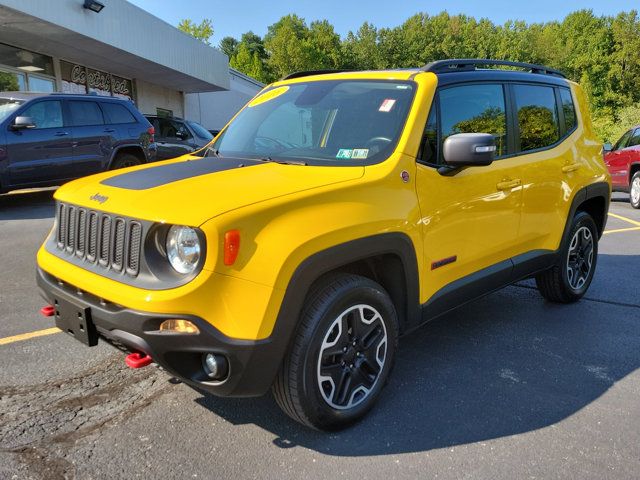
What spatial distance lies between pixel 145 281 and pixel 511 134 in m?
2.72

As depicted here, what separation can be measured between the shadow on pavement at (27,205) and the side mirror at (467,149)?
7117 millimetres

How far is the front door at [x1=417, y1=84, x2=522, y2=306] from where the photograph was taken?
316cm

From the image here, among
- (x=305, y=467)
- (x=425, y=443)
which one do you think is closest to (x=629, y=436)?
(x=425, y=443)

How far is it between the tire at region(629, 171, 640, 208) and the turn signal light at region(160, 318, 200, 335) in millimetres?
11838

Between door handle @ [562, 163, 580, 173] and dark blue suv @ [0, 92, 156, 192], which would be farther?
dark blue suv @ [0, 92, 156, 192]

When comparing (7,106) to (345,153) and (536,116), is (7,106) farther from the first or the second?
(536,116)

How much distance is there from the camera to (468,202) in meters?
3.36

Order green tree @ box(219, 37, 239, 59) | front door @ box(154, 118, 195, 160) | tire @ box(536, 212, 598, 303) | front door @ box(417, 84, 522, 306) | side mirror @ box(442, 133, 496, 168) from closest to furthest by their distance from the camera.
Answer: side mirror @ box(442, 133, 496, 168)
front door @ box(417, 84, 522, 306)
tire @ box(536, 212, 598, 303)
front door @ box(154, 118, 195, 160)
green tree @ box(219, 37, 239, 59)

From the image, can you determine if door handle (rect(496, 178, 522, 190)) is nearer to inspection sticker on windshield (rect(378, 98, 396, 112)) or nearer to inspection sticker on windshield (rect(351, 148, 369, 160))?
inspection sticker on windshield (rect(378, 98, 396, 112))

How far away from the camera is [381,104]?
3.30 meters

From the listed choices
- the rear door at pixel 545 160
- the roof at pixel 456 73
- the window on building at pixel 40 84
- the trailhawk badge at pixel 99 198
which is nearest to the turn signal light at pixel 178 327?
the trailhawk badge at pixel 99 198

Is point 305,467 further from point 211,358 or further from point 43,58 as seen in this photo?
point 43,58

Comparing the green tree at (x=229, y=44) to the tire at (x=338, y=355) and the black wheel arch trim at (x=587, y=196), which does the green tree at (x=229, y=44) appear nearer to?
the black wheel arch trim at (x=587, y=196)

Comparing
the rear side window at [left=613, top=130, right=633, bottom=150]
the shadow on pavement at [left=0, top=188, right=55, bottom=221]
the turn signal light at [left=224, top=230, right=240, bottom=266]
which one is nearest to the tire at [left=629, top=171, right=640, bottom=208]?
the rear side window at [left=613, top=130, right=633, bottom=150]
